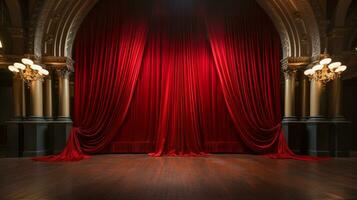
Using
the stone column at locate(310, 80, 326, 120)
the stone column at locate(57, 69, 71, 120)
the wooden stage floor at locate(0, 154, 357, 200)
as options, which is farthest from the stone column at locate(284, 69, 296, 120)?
the stone column at locate(57, 69, 71, 120)

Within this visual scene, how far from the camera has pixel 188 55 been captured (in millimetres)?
8555

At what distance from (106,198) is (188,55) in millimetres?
5771

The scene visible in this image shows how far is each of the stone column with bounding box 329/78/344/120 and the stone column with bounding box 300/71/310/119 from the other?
2.09ft

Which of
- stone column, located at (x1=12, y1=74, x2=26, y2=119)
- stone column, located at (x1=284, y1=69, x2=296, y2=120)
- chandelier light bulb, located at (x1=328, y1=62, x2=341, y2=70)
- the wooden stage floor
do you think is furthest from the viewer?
stone column, located at (x1=284, y1=69, x2=296, y2=120)

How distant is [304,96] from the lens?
8234 mm

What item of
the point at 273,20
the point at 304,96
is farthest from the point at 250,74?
the point at 273,20

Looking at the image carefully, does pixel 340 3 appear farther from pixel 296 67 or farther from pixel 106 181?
pixel 106 181

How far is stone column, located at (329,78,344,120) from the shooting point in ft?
25.6

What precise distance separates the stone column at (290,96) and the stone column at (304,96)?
281 mm

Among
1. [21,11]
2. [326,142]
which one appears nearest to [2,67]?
[21,11]

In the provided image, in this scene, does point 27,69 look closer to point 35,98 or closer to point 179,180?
point 35,98

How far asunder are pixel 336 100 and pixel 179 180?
5.66 metres

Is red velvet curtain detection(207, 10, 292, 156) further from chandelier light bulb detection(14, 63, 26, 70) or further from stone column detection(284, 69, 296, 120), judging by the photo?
chandelier light bulb detection(14, 63, 26, 70)

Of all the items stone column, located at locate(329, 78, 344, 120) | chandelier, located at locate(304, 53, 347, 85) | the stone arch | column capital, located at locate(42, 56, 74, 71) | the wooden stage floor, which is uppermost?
the stone arch
